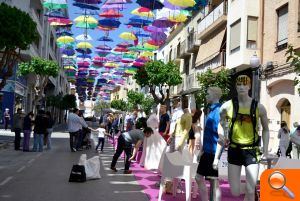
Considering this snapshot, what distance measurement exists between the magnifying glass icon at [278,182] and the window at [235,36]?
2392 centimetres

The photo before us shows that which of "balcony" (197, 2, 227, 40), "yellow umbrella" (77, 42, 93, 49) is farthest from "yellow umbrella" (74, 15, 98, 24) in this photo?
"balcony" (197, 2, 227, 40)

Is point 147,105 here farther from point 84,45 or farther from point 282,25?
point 282,25

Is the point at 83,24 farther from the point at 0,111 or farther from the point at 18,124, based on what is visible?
the point at 0,111

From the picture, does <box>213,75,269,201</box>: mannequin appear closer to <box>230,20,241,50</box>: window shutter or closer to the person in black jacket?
the person in black jacket

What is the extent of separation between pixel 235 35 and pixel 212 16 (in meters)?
6.91

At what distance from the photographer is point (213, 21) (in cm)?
3397

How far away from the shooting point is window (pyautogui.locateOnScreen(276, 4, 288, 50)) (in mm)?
22639

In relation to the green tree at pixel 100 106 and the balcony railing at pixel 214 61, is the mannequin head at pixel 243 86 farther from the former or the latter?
the green tree at pixel 100 106

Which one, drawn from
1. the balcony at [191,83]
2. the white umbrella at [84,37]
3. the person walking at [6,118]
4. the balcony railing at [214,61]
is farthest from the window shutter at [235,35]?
the person walking at [6,118]

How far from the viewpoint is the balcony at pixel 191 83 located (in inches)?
1607

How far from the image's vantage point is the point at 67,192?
30.6ft

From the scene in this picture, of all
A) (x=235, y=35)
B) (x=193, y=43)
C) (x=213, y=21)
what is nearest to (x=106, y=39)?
(x=213, y=21)

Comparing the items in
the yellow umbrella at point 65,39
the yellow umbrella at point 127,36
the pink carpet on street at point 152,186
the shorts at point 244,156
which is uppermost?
the yellow umbrella at point 65,39

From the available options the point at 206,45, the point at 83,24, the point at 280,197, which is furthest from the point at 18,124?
the point at 206,45
